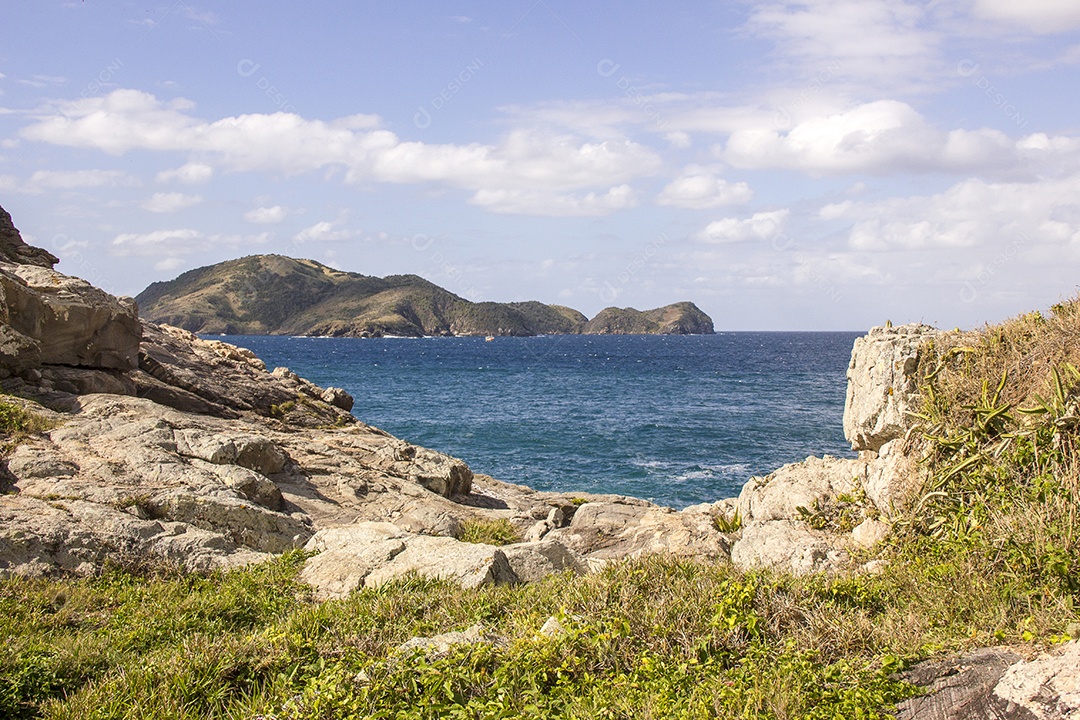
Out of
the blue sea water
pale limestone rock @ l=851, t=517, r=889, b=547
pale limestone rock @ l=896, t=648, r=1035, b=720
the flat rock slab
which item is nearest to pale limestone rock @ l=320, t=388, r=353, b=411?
the blue sea water

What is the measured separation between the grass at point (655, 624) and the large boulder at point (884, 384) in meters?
0.71

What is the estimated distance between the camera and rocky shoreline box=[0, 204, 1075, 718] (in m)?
8.98

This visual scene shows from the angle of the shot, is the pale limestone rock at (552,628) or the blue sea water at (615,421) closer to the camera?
the pale limestone rock at (552,628)

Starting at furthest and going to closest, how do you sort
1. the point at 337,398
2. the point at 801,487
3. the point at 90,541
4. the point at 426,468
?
the point at 337,398
the point at 426,468
the point at 801,487
the point at 90,541

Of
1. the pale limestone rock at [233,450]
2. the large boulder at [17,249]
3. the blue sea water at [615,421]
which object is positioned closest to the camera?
the pale limestone rock at [233,450]

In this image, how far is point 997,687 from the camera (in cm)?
478

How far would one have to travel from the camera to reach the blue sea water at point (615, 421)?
33072mm

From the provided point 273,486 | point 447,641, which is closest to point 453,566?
point 447,641

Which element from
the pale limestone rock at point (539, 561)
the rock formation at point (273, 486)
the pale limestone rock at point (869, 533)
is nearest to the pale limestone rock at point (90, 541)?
the rock formation at point (273, 486)

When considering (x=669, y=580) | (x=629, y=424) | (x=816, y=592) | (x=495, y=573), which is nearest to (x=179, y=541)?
(x=495, y=573)

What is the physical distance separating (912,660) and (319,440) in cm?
1582

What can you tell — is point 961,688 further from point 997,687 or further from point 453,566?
point 453,566

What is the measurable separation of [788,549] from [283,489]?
31.8ft

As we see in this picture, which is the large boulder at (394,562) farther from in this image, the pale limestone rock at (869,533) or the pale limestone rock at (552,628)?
the pale limestone rock at (869,533)
